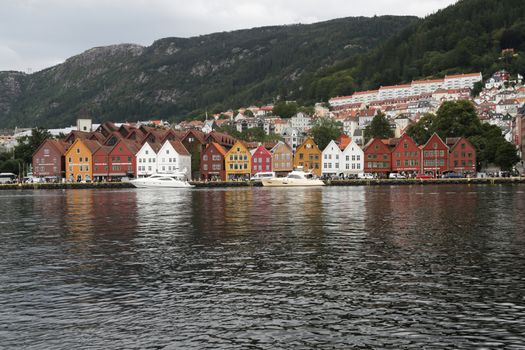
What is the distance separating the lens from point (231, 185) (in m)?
128

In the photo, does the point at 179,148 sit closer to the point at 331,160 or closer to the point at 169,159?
the point at 169,159

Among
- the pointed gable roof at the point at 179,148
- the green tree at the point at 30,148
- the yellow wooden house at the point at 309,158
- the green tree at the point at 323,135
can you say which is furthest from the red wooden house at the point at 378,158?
the green tree at the point at 30,148

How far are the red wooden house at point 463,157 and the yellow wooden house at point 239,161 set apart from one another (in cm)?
4748

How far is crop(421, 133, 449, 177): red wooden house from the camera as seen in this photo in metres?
128

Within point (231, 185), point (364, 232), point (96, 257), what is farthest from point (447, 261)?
point (231, 185)

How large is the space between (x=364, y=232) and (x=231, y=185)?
94698 mm

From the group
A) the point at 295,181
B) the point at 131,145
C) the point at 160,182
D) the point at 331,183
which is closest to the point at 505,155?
the point at 331,183

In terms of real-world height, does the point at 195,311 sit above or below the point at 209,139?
below

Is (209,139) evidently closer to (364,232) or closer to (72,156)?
(72,156)

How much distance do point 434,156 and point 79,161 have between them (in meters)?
86.3

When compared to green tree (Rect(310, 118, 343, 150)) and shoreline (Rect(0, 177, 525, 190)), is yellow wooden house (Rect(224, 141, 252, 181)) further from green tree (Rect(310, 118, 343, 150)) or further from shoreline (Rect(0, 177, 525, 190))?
green tree (Rect(310, 118, 343, 150))

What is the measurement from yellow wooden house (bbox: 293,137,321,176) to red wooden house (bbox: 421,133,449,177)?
25119mm

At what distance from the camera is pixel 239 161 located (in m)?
138

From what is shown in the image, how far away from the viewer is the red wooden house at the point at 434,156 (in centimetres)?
12825
